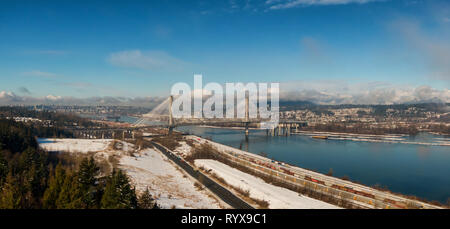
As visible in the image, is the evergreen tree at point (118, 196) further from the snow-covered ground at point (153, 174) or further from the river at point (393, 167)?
the river at point (393, 167)

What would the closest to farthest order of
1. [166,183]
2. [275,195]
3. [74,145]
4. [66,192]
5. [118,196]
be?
1. [66,192]
2. [118,196]
3. [275,195]
4. [166,183]
5. [74,145]

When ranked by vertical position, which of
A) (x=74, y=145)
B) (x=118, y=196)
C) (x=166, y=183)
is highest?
(x=118, y=196)

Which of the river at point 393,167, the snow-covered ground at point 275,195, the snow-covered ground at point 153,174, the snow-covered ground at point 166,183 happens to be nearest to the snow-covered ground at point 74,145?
the snow-covered ground at point 153,174

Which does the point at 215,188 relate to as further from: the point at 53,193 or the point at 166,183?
the point at 53,193

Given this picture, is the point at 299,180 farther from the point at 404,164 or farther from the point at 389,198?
the point at 404,164

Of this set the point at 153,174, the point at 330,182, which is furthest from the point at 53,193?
the point at 330,182
